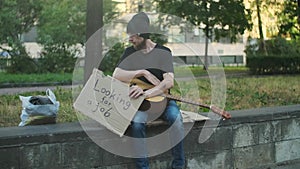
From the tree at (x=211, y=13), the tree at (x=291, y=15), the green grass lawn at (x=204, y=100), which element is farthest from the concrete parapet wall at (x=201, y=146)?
the tree at (x=211, y=13)

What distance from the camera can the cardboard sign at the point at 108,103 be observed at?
162 inches

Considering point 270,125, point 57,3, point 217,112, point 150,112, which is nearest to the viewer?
point 150,112

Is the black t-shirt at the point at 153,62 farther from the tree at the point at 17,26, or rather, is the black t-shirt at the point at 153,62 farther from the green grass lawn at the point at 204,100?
the tree at the point at 17,26

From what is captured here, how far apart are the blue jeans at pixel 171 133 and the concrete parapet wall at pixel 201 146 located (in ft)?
0.47

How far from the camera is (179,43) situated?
6676mm

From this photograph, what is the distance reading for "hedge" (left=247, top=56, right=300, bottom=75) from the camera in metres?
22.4

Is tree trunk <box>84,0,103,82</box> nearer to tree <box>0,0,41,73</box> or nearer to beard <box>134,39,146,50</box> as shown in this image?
beard <box>134,39,146,50</box>

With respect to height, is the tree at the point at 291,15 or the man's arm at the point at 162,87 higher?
the tree at the point at 291,15

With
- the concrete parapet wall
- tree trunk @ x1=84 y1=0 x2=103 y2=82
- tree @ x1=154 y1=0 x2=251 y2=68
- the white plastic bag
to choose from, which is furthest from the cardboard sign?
tree @ x1=154 y1=0 x2=251 y2=68

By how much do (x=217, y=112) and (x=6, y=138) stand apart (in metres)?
2.09

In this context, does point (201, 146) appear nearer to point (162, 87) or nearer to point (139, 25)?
point (162, 87)

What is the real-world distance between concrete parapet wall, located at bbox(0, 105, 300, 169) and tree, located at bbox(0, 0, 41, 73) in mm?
16200

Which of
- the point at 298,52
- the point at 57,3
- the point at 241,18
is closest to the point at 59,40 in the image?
the point at 57,3

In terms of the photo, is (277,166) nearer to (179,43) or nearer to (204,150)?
(204,150)
